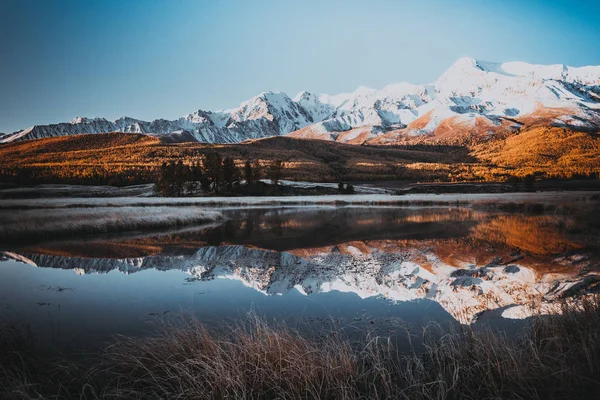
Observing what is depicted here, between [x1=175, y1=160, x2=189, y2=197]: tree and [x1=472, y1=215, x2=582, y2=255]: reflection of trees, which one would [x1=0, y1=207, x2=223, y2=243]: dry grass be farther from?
[x1=175, y1=160, x2=189, y2=197]: tree

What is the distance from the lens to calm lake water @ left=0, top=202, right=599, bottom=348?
10023mm

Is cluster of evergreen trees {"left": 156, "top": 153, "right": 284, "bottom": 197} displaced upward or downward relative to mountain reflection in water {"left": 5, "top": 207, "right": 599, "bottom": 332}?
upward

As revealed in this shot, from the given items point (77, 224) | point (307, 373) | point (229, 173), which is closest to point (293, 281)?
point (307, 373)

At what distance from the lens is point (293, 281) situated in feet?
48.2

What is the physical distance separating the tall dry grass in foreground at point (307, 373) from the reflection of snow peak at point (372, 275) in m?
3.38

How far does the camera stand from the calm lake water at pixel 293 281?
395 inches

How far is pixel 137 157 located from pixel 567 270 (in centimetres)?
19847

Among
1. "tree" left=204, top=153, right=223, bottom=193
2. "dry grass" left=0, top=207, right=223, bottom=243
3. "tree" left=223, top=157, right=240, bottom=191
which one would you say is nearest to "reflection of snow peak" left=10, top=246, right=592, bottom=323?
"dry grass" left=0, top=207, right=223, bottom=243

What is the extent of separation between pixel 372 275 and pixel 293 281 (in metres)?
3.30

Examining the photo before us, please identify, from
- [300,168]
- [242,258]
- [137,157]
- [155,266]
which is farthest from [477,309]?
[137,157]

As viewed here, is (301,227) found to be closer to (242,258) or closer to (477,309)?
(242,258)

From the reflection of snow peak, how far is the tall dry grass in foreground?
133 inches

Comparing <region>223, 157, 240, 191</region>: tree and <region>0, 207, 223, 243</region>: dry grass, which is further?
<region>223, 157, 240, 191</region>: tree

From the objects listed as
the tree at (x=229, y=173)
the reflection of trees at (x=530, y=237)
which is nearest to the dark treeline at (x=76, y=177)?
the tree at (x=229, y=173)
